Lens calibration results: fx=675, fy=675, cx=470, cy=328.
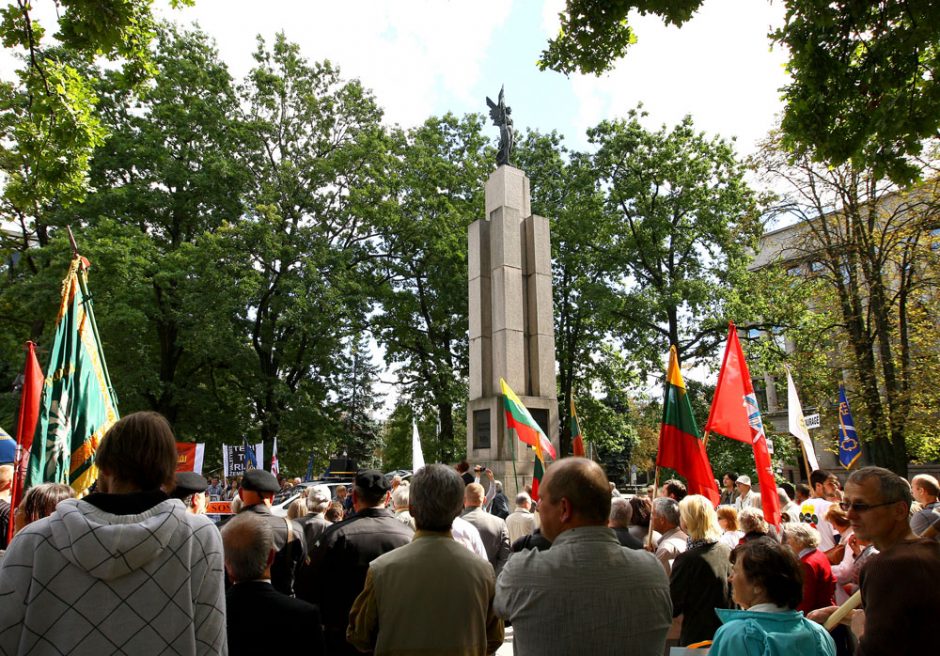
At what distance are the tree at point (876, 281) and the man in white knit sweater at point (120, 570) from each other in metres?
19.2

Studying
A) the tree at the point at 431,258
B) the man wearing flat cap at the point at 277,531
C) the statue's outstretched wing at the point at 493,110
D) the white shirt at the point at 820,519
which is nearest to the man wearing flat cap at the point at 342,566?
the man wearing flat cap at the point at 277,531

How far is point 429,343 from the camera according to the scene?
27516 millimetres

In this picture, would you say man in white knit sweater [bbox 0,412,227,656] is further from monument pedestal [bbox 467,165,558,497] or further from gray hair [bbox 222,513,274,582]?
monument pedestal [bbox 467,165,558,497]

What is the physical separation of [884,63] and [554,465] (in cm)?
574

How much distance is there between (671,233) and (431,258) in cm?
901

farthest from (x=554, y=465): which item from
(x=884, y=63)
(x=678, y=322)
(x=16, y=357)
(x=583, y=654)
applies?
(x=16, y=357)

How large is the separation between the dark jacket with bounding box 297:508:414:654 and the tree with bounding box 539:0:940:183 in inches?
193

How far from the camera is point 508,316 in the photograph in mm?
16078

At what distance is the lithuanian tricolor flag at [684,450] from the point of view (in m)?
6.29

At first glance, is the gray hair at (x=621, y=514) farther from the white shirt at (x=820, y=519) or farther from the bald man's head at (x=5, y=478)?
the bald man's head at (x=5, y=478)

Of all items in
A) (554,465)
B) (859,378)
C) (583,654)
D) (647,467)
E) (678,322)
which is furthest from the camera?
(647,467)

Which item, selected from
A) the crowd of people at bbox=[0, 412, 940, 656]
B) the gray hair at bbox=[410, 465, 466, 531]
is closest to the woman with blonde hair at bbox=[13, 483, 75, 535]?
the crowd of people at bbox=[0, 412, 940, 656]

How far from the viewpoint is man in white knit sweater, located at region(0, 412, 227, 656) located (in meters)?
1.95

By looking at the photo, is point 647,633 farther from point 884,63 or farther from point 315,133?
point 315,133
